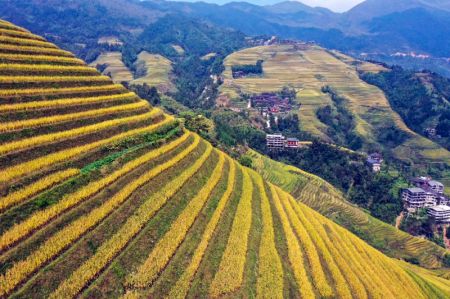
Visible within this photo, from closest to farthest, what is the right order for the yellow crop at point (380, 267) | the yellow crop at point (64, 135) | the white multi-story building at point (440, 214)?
1. the yellow crop at point (64, 135)
2. the yellow crop at point (380, 267)
3. the white multi-story building at point (440, 214)

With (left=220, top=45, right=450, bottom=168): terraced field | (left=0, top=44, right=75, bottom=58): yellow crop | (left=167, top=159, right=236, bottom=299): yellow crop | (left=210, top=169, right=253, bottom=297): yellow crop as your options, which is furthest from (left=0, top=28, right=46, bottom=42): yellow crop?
(left=220, top=45, right=450, bottom=168): terraced field

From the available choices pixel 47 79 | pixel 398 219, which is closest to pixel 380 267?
pixel 47 79

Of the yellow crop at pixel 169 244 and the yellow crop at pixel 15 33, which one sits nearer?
the yellow crop at pixel 169 244

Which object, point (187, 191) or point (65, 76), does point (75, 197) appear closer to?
point (187, 191)

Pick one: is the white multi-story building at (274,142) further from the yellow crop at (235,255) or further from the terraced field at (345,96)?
the yellow crop at (235,255)

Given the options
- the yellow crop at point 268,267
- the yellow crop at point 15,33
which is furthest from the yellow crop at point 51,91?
the yellow crop at point 268,267

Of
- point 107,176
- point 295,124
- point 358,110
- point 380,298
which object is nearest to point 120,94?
point 107,176

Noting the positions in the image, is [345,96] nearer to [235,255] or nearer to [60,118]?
[235,255]

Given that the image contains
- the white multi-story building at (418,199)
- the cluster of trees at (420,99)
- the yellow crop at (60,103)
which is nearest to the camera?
the yellow crop at (60,103)
